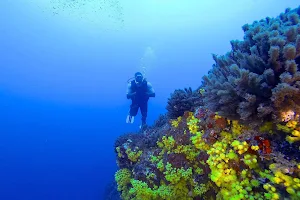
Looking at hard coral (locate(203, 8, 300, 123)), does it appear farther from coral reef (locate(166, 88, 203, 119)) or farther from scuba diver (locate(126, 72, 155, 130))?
scuba diver (locate(126, 72, 155, 130))

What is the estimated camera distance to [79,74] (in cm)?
12669

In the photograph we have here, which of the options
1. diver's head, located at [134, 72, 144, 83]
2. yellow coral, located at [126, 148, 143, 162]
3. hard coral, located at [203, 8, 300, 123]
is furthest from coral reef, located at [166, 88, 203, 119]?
diver's head, located at [134, 72, 144, 83]

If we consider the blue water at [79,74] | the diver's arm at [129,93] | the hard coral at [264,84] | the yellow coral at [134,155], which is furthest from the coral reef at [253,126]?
the blue water at [79,74]

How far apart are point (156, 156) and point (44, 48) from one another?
122 metres

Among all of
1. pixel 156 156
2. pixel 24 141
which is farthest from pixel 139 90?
pixel 24 141

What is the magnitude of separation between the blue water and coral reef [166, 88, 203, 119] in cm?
2643

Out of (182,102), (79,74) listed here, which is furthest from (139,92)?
(79,74)

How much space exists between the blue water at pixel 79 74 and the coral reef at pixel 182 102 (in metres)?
26.4

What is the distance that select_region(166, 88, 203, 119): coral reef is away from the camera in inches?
210

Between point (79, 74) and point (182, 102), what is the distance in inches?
5079

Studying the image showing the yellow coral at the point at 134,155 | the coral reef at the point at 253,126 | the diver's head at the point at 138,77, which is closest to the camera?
the coral reef at the point at 253,126

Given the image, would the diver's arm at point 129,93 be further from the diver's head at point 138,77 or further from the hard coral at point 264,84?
the hard coral at point 264,84

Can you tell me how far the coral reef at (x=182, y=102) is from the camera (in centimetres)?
533

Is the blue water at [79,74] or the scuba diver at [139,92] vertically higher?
the blue water at [79,74]
